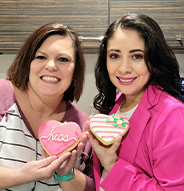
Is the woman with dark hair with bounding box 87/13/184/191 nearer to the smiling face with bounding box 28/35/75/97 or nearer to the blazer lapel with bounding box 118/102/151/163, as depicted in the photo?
the blazer lapel with bounding box 118/102/151/163

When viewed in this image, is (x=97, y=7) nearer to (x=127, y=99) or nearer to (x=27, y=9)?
(x=27, y=9)

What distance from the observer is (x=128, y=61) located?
0.93 metres

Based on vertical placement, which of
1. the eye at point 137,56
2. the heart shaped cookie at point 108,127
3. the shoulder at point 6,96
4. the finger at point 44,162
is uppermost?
the eye at point 137,56

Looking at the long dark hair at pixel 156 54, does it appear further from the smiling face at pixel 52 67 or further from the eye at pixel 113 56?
the smiling face at pixel 52 67

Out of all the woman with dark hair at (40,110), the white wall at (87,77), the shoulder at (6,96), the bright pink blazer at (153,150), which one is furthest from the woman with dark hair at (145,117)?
the white wall at (87,77)

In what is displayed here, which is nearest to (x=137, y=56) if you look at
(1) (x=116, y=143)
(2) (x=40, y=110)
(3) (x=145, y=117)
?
(3) (x=145, y=117)

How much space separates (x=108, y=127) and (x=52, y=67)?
40 centimetres

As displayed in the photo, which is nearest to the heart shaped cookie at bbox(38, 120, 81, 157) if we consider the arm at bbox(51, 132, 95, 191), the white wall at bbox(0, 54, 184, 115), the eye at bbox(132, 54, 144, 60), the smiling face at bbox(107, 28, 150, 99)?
the arm at bbox(51, 132, 95, 191)

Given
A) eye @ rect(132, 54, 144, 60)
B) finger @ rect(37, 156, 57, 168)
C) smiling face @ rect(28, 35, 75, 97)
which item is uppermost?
eye @ rect(132, 54, 144, 60)

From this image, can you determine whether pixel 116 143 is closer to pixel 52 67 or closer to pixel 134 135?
pixel 134 135

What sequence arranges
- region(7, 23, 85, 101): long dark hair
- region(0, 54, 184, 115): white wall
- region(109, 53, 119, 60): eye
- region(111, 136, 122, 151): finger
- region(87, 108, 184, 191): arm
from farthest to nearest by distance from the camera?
region(0, 54, 184, 115): white wall
region(7, 23, 85, 101): long dark hair
region(109, 53, 119, 60): eye
region(111, 136, 122, 151): finger
region(87, 108, 184, 191): arm

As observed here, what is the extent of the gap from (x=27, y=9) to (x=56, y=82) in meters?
0.86

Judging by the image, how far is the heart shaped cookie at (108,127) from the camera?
3.05 ft

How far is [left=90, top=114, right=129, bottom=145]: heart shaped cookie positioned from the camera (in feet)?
3.05
